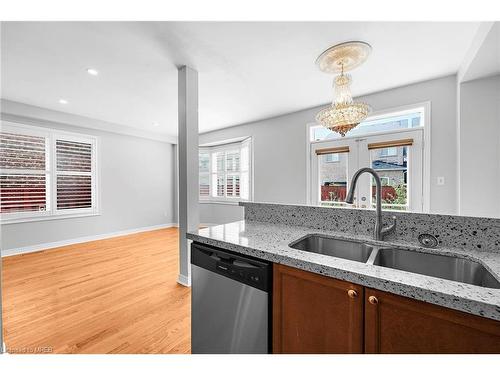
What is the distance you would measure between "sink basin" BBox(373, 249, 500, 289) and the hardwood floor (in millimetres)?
1447

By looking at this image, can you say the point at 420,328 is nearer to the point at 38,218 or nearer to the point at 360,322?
the point at 360,322

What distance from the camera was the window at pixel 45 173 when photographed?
3533 mm

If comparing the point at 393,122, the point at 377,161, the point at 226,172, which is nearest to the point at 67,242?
the point at 226,172

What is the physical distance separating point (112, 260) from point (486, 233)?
4024mm

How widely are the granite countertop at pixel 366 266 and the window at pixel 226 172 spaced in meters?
3.78

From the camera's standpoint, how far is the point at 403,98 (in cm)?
313

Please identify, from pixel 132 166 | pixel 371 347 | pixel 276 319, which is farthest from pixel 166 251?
pixel 371 347

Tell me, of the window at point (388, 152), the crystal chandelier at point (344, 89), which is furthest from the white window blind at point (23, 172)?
the window at point (388, 152)

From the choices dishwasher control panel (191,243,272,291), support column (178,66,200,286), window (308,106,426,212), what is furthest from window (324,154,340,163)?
dishwasher control panel (191,243,272,291)

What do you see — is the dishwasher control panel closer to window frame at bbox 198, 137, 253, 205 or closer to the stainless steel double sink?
the stainless steel double sink

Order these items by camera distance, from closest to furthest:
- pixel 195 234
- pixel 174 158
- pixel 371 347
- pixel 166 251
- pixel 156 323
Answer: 1. pixel 371 347
2. pixel 195 234
3. pixel 156 323
4. pixel 166 251
5. pixel 174 158

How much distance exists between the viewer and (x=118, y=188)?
4.88 metres

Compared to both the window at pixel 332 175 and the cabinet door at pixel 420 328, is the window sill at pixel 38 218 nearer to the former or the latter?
the window at pixel 332 175

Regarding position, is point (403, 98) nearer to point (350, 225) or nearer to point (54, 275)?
point (350, 225)
